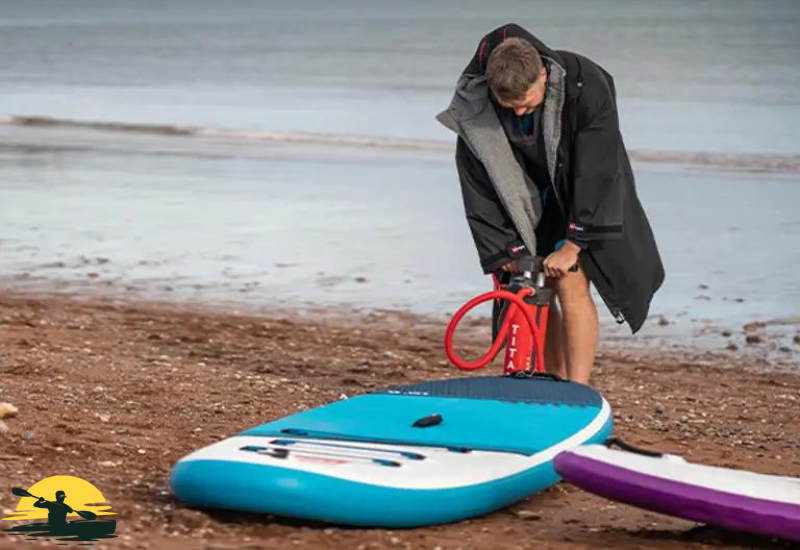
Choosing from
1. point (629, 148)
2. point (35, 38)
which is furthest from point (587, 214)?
point (35, 38)

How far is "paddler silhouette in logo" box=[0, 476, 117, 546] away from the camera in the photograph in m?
4.66

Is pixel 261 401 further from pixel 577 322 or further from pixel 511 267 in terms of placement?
pixel 577 322

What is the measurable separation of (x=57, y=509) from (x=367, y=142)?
568 inches

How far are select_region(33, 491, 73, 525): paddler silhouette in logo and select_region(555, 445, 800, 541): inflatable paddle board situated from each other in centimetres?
139

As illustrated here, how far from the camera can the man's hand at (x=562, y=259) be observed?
6.31 m

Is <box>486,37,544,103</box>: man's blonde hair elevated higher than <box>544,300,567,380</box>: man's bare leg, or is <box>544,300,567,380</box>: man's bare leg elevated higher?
<box>486,37,544,103</box>: man's blonde hair

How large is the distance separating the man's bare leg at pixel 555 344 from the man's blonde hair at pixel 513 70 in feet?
3.59

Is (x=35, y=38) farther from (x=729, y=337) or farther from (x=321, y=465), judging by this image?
(x=321, y=465)

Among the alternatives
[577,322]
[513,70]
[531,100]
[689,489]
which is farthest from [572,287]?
[689,489]

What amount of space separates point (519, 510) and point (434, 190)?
30.1ft

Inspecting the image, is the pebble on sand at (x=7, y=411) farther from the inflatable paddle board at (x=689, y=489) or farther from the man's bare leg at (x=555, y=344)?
the inflatable paddle board at (x=689, y=489)

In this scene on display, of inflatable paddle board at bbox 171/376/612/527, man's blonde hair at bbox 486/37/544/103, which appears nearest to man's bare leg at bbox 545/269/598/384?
inflatable paddle board at bbox 171/376/612/527

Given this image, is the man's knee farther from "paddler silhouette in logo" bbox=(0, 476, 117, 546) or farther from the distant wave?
the distant wave

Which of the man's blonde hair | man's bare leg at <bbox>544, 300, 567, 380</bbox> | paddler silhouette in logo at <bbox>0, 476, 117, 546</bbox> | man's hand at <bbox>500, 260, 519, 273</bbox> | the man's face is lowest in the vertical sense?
paddler silhouette in logo at <bbox>0, 476, 117, 546</bbox>
